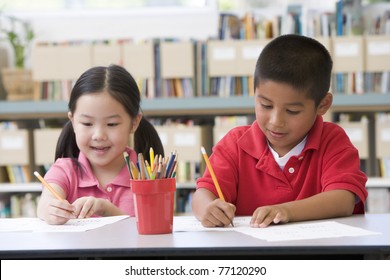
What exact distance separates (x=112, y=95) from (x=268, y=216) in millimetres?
622

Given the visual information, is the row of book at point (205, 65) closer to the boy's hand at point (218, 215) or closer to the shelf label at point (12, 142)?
the shelf label at point (12, 142)

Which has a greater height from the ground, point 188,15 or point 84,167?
point 188,15

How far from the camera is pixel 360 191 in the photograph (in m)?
1.48

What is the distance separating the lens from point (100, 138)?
1.67 meters

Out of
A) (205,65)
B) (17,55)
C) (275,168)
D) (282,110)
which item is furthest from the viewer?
(17,55)

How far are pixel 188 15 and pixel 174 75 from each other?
24.2 inches

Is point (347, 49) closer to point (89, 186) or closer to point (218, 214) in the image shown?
point (89, 186)

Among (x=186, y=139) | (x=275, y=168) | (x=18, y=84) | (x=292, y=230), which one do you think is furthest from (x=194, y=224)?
(x=18, y=84)

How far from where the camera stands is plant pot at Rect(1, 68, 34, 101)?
360 centimetres

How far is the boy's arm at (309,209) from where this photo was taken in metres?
1.29

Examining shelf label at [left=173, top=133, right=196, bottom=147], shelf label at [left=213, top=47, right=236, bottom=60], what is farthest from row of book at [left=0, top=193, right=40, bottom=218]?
shelf label at [left=213, top=47, right=236, bottom=60]

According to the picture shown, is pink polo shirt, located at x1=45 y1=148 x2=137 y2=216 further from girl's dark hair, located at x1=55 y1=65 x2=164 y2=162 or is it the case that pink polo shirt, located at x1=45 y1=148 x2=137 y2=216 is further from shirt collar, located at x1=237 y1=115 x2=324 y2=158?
shirt collar, located at x1=237 y1=115 x2=324 y2=158
